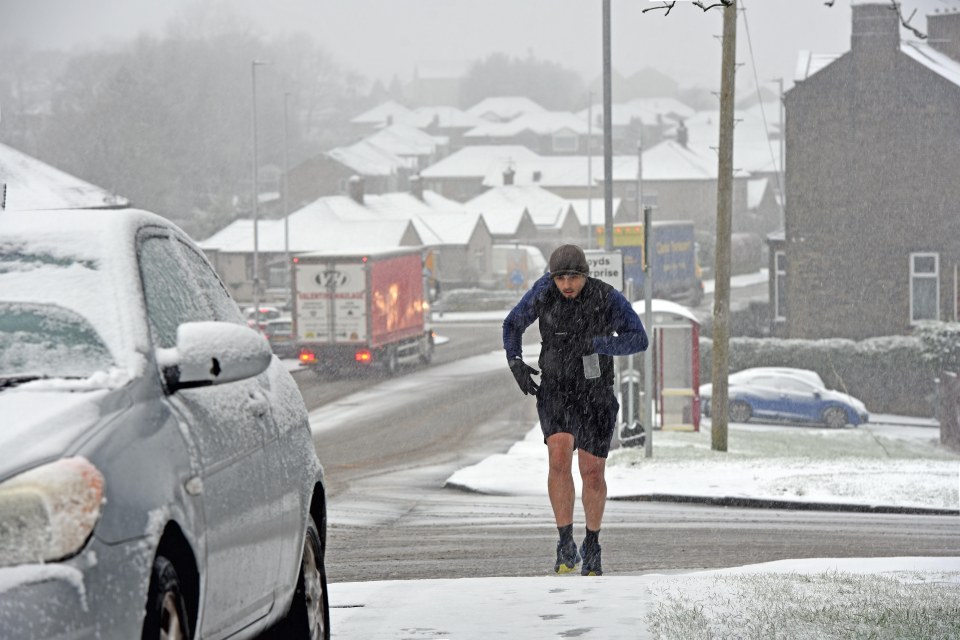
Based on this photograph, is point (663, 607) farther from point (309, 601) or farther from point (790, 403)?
point (790, 403)

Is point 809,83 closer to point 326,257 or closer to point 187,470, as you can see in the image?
point 326,257

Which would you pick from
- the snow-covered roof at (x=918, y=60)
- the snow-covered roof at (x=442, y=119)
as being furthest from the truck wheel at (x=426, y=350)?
the snow-covered roof at (x=442, y=119)

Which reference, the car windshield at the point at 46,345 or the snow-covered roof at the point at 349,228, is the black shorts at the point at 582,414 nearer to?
the car windshield at the point at 46,345

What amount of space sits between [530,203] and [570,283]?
91.6 meters

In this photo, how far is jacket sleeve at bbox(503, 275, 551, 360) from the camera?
902 centimetres

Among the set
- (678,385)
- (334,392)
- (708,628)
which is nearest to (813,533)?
(708,628)

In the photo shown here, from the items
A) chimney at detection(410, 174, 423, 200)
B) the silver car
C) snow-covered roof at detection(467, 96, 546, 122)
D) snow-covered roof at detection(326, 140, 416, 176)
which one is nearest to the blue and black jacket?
the silver car

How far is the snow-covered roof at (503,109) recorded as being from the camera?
593 ft

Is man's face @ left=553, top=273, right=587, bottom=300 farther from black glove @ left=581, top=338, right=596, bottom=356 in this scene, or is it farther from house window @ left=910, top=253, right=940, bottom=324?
house window @ left=910, top=253, right=940, bottom=324

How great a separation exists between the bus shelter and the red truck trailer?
509 inches

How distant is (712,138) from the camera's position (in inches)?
5438

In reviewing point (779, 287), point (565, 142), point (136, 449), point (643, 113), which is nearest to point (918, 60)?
point (779, 287)

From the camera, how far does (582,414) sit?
892 cm

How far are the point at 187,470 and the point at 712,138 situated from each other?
447ft
